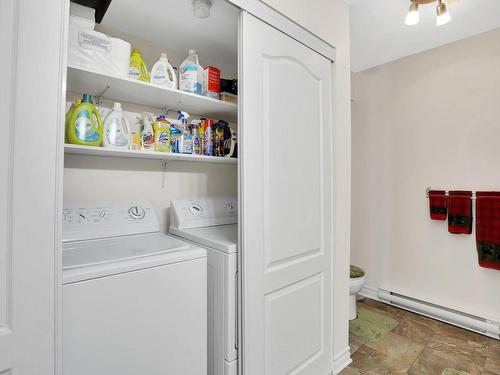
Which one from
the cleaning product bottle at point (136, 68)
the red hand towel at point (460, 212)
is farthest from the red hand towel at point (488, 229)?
the cleaning product bottle at point (136, 68)

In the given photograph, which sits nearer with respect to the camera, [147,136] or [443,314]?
[147,136]

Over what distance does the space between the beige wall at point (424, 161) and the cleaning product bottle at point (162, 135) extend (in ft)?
7.83

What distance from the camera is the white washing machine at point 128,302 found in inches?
36.7

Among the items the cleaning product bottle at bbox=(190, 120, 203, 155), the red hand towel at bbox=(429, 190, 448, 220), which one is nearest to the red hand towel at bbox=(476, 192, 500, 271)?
the red hand towel at bbox=(429, 190, 448, 220)

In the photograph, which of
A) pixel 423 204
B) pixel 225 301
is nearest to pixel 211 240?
pixel 225 301

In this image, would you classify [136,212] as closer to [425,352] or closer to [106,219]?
[106,219]

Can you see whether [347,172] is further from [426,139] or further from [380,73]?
[380,73]

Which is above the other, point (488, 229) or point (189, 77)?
point (189, 77)

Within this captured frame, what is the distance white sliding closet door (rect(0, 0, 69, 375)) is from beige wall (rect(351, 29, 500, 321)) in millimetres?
2955

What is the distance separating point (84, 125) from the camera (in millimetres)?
1226

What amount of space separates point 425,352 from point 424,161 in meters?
1.68

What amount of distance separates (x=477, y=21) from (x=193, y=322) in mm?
3001

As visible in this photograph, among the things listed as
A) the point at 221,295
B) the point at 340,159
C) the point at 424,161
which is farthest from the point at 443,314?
the point at 221,295

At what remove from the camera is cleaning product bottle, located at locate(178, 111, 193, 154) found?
1592 mm
